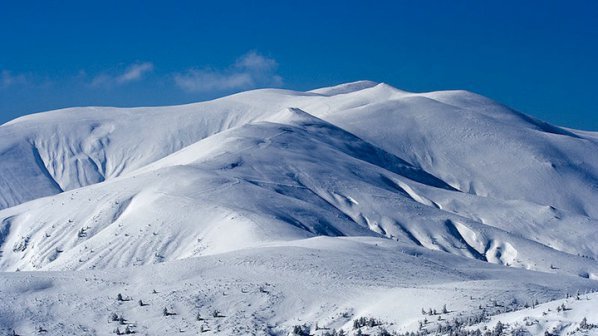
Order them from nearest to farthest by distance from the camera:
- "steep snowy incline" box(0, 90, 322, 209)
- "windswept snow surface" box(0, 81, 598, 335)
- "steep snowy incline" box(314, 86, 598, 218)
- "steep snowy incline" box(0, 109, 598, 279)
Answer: "windswept snow surface" box(0, 81, 598, 335), "steep snowy incline" box(0, 109, 598, 279), "steep snowy incline" box(314, 86, 598, 218), "steep snowy incline" box(0, 90, 322, 209)

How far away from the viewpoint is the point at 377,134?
140 metres

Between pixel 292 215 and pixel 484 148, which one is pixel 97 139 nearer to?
pixel 484 148

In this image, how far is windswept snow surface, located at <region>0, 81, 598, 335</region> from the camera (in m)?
38.1

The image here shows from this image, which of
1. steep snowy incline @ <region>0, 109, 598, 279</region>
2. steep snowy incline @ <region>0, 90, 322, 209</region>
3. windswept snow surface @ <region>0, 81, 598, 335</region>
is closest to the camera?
windswept snow surface @ <region>0, 81, 598, 335</region>

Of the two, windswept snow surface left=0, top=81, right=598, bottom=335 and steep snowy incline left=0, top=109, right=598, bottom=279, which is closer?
windswept snow surface left=0, top=81, right=598, bottom=335

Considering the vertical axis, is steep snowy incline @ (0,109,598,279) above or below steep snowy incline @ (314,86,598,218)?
below

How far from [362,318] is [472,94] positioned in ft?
477

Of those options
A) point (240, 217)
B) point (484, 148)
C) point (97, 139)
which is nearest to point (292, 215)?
→ point (240, 217)

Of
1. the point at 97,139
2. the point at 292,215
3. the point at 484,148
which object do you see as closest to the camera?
the point at 292,215

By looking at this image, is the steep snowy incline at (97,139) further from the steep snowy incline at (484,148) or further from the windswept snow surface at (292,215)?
the steep snowy incline at (484,148)

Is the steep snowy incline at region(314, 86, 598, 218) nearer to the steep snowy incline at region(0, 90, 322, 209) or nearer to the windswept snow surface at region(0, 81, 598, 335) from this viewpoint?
the windswept snow surface at region(0, 81, 598, 335)

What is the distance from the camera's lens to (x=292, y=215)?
251 ft

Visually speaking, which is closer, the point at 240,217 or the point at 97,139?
the point at 240,217

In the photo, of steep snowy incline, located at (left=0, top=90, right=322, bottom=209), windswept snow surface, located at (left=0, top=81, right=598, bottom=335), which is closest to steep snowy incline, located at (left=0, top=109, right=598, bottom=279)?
windswept snow surface, located at (left=0, top=81, right=598, bottom=335)
